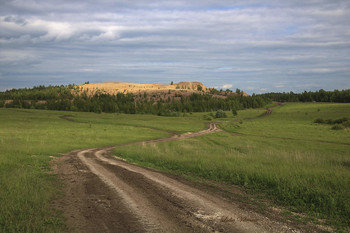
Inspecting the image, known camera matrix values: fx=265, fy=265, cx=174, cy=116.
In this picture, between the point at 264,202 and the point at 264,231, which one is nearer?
the point at 264,231

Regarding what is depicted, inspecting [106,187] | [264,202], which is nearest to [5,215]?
[106,187]

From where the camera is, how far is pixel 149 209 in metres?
9.56

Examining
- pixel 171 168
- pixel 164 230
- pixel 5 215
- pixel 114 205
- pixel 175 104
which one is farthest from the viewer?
pixel 175 104

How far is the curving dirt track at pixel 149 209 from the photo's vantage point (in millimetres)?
8094

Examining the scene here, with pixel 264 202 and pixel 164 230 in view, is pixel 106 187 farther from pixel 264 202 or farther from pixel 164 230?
pixel 264 202

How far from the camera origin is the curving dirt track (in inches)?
319

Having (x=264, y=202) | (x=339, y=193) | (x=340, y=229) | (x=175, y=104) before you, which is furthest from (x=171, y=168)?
(x=175, y=104)

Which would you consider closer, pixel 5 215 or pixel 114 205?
pixel 5 215

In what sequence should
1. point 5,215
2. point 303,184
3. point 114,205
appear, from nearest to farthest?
point 5,215 → point 114,205 → point 303,184

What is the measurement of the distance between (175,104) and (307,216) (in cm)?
17946

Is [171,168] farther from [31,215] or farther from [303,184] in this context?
[31,215]

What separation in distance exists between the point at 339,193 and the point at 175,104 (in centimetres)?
17813

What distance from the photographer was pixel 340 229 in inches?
322

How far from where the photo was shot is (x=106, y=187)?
12.6 m
